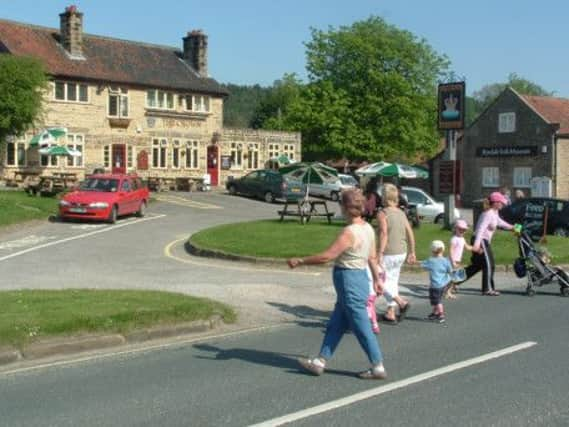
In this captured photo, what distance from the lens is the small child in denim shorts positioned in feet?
37.1

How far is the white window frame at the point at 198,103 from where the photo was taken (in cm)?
5172

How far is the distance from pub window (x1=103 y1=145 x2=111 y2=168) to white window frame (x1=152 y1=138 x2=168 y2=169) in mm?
3086

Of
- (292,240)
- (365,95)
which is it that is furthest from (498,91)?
(292,240)

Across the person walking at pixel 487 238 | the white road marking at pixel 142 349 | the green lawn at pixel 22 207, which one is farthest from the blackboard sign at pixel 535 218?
the green lawn at pixel 22 207

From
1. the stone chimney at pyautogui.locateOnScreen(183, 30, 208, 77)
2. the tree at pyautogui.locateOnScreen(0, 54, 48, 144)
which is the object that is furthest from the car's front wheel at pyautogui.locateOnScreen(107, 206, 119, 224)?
the stone chimney at pyautogui.locateOnScreen(183, 30, 208, 77)

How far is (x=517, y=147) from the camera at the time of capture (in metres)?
53.3

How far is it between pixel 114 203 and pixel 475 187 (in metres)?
34.1

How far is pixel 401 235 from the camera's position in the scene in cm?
1122

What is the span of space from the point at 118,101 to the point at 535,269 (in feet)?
122

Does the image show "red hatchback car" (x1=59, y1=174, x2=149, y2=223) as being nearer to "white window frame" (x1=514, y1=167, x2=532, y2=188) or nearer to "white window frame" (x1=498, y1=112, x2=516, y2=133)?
"white window frame" (x1=514, y1=167, x2=532, y2=188)

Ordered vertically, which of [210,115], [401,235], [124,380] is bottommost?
[124,380]

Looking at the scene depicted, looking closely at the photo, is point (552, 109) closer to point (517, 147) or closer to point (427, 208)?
point (517, 147)

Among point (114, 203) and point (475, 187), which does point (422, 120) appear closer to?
point (475, 187)

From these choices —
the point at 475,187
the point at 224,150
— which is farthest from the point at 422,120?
the point at 224,150
